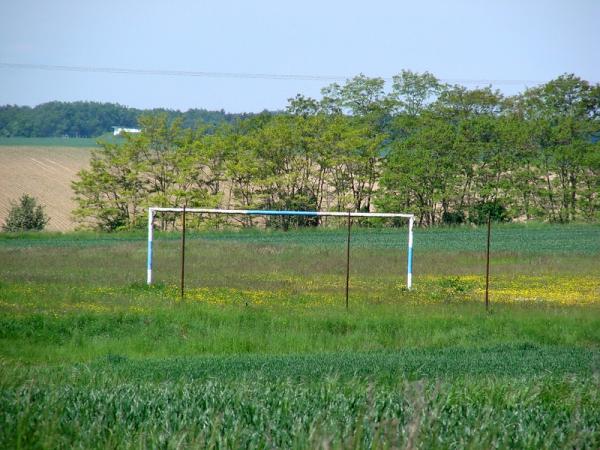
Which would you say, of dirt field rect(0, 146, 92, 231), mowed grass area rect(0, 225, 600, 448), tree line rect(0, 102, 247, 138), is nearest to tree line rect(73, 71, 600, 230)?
dirt field rect(0, 146, 92, 231)

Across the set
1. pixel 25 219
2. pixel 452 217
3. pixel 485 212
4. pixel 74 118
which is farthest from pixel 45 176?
pixel 74 118

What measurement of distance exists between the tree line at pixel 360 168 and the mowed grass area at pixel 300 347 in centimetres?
1364

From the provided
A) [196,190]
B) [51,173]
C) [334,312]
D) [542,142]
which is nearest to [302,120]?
[196,190]

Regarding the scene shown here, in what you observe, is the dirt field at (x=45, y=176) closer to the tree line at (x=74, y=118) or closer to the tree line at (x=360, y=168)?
the tree line at (x=360, y=168)

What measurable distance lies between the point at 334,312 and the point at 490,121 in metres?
36.9

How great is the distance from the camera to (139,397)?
798 centimetres

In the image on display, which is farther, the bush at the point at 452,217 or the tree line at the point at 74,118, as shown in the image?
the tree line at the point at 74,118

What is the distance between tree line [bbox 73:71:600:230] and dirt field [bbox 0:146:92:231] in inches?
251

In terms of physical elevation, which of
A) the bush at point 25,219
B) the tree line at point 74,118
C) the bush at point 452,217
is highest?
the tree line at point 74,118

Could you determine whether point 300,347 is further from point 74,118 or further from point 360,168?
point 74,118

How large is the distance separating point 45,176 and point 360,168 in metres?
27.5

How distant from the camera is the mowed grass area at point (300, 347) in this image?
265 inches

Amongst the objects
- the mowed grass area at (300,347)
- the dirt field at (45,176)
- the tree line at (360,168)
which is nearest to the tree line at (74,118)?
the dirt field at (45,176)

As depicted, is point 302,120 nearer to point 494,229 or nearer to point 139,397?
point 494,229
